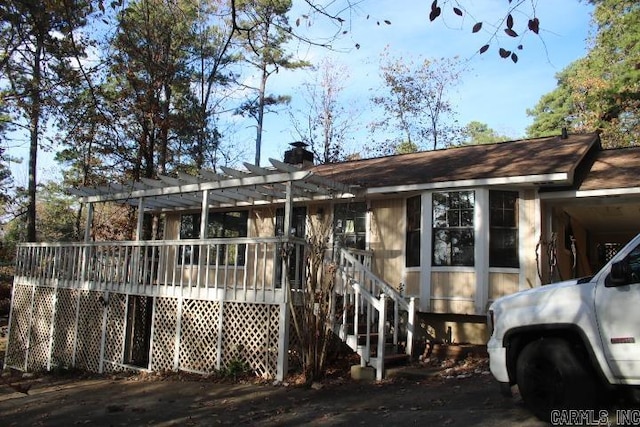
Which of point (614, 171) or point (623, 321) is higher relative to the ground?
point (614, 171)

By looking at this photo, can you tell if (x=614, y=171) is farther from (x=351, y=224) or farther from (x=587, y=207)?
(x=351, y=224)

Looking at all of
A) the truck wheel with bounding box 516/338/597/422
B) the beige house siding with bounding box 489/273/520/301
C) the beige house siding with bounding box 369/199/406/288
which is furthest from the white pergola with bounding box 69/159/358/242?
the truck wheel with bounding box 516/338/597/422

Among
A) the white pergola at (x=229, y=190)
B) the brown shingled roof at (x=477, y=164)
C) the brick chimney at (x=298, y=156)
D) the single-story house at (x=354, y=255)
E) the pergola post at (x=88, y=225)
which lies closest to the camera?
the single-story house at (x=354, y=255)

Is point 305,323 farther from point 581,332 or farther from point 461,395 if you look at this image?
point 581,332

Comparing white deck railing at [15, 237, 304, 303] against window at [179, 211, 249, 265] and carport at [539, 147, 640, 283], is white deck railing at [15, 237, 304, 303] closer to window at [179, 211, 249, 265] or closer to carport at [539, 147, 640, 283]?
window at [179, 211, 249, 265]

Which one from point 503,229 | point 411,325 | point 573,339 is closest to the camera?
point 573,339

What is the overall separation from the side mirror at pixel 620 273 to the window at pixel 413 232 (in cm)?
652

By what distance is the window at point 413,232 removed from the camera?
36.1 feet

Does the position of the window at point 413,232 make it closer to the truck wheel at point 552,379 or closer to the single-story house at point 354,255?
the single-story house at point 354,255

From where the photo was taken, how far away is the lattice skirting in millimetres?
9492

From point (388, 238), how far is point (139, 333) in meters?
6.02

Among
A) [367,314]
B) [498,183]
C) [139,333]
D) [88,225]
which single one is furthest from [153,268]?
[498,183]

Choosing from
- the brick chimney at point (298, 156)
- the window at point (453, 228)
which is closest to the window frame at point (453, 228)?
the window at point (453, 228)

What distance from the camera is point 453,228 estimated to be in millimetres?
10477
